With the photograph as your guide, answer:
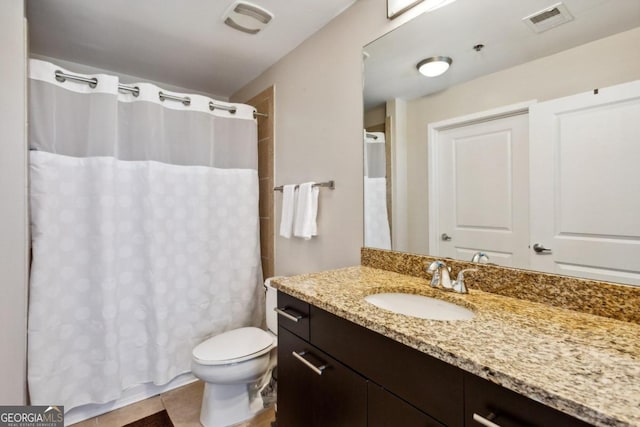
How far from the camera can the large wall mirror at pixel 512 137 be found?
35.1 inches

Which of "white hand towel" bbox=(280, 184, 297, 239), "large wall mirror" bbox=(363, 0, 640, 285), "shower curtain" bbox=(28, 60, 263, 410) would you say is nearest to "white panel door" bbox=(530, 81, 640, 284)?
"large wall mirror" bbox=(363, 0, 640, 285)

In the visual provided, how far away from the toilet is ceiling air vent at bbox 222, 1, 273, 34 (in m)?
1.83

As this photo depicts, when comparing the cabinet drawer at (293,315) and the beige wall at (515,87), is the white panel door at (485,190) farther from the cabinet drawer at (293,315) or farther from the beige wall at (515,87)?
the cabinet drawer at (293,315)

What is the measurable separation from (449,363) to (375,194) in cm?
99

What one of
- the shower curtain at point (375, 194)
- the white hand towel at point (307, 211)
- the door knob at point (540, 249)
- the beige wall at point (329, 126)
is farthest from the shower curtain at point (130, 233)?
the door knob at point (540, 249)

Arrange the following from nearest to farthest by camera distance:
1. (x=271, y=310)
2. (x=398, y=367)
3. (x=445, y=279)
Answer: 1. (x=398, y=367)
2. (x=445, y=279)
3. (x=271, y=310)

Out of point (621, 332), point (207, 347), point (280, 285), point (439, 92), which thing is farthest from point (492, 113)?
point (207, 347)

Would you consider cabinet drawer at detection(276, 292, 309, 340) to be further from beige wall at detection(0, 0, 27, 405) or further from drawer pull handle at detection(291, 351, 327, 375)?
beige wall at detection(0, 0, 27, 405)

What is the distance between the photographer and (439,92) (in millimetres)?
1321

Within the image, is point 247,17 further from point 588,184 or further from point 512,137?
point 588,184

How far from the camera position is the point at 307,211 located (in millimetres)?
1842

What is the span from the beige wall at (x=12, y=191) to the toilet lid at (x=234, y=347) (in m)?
0.78

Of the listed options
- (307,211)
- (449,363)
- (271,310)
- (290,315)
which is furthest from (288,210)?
(449,363)

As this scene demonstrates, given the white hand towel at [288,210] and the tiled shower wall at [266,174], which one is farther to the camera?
the tiled shower wall at [266,174]
